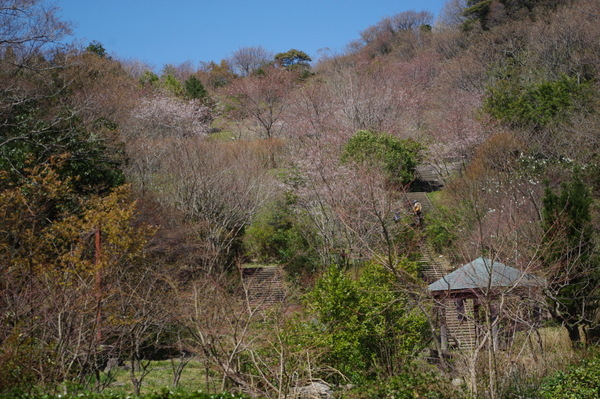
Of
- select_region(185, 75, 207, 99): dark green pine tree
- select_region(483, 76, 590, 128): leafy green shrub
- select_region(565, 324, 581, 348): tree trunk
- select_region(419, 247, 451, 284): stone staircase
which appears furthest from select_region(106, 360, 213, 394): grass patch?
select_region(185, 75, 207, 99): dark green pine tree

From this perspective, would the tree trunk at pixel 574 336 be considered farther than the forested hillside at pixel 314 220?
Yes

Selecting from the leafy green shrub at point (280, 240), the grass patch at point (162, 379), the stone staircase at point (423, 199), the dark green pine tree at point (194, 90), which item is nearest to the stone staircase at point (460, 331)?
the grass patch at point (162, 379)

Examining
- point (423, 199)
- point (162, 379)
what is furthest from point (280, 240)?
point (162, 379)

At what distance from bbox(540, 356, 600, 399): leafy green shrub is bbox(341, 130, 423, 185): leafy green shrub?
13.9 metres

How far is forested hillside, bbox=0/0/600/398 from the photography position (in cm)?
878

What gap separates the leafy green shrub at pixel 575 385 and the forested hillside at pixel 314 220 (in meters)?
0.03

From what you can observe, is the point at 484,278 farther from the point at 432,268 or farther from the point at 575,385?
Answer: the point at 432,268

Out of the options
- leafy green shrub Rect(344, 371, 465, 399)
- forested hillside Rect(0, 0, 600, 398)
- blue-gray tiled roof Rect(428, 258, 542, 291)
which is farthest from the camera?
blue-gray tiled roof Rect(428, 258, 542, 291)

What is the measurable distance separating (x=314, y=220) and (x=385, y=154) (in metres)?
5.37

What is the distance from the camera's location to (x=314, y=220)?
21.2 m

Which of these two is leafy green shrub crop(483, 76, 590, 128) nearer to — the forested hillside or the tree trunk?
the forested hillside

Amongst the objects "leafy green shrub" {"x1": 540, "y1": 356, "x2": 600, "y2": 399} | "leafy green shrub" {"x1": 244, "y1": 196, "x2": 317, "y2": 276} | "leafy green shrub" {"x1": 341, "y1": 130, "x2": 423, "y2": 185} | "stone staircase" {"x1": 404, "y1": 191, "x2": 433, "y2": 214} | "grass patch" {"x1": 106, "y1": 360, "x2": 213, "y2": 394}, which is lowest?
"grass patch" {"x1": 106, "y1": 360, "x2": 213, "y2": 394}

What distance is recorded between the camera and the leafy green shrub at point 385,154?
76.5 ft

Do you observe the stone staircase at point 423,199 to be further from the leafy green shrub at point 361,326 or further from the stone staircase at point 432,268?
the leafy green shrub at point 361,326
